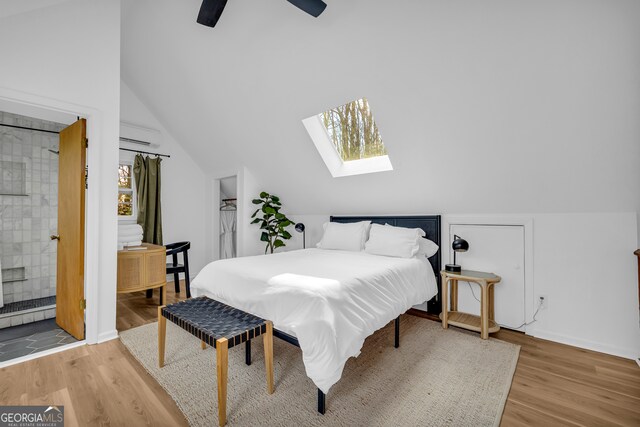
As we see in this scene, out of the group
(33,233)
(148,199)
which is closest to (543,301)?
(148,199)

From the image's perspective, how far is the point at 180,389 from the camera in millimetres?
1740

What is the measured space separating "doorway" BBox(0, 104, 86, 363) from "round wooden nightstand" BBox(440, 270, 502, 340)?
11.2ft

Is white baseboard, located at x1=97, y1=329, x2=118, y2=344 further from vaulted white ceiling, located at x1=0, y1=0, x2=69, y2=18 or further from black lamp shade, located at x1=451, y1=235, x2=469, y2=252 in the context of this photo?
black lamp shade, located at x1=451, y1=235, x2=469, y2=252

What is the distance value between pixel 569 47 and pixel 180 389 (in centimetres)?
322

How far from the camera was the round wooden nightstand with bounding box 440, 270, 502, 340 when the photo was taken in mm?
2494

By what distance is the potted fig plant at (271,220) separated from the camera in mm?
4320

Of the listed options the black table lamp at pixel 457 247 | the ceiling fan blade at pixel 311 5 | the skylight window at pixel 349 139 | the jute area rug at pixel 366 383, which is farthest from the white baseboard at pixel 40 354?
the black table lamp at pixel 457 247

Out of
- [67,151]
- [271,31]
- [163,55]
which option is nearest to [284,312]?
[271,31]

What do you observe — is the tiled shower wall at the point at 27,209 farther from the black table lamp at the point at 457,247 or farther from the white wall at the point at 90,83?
the black table lamp at the point at 457,247

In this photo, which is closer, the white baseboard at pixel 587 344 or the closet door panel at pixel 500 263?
the white baseboard at pixel 587 344

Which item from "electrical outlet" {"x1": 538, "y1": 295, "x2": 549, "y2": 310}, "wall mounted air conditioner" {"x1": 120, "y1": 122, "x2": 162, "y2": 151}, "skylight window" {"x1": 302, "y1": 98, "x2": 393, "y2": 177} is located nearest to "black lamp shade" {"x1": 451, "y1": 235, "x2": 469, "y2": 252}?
"electrical outlet" {"x1": 538, "y1": 295, "x2": 549, "y2": 310}

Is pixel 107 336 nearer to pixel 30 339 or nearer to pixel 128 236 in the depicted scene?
pixel 30 339

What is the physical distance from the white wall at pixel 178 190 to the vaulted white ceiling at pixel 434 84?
0.84m

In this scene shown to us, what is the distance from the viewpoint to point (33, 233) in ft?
11.2
